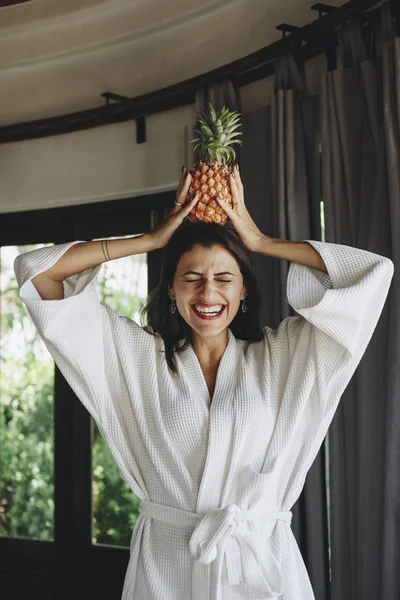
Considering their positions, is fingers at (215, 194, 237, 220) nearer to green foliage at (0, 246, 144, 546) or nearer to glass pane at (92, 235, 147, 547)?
glass pane at (92, 235, 147, 547)

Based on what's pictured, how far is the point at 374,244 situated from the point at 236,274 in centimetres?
49

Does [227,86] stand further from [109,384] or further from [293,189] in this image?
[109,384]

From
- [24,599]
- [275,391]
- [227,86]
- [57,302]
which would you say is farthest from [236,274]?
[24,599]

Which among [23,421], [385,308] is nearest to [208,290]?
[385,308]

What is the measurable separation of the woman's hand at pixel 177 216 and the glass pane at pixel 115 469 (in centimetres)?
139

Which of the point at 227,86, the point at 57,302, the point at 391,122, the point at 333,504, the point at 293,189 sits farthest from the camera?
the point at 227,86

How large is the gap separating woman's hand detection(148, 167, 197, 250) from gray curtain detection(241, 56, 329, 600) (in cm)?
65

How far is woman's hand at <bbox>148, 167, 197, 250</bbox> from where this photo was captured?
1.98 meters

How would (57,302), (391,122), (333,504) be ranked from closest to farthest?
1. (57,302)
2. (391,122)
3. (333,504)

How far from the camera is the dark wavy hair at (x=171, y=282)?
205cm

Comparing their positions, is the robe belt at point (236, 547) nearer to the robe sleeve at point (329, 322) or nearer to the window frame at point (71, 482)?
the robe sleeve at point (329, 322)

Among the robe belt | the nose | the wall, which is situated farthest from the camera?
the wall

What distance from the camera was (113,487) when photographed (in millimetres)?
3535

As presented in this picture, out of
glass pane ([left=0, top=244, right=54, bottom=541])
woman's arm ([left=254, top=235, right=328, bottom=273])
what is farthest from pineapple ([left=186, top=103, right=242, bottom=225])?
glass pane ([left=0, top=244, right=54, bottom=541])
